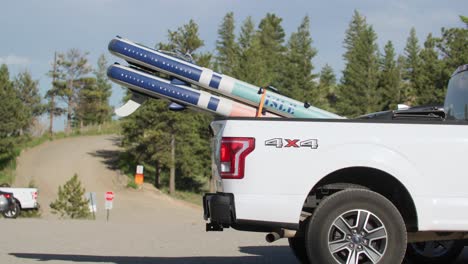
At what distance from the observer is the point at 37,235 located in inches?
567

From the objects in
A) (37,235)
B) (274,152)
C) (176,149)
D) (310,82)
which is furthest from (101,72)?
(274,152)

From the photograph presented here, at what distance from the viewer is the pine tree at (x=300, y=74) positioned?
187ft

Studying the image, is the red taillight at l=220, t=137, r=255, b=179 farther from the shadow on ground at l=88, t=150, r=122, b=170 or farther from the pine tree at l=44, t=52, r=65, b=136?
the pine tree at l=44, t=52, r=65, b=136

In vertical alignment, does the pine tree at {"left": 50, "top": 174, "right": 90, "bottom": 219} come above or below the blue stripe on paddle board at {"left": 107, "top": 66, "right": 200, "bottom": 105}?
below

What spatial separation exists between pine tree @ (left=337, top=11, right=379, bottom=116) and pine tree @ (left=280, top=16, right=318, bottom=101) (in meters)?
4.85

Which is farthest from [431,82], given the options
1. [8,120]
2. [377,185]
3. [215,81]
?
[377,185]

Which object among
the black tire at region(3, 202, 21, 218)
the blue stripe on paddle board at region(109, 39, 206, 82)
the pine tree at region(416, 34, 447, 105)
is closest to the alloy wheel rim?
the blue stripe on paddle board at region(109, 39, 206, 82)

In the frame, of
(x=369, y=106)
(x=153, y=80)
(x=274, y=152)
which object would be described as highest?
(x=369, y=106)

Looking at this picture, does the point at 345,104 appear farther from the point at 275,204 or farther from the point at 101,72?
the point at 275,204

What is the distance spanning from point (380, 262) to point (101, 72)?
8873 centimetres

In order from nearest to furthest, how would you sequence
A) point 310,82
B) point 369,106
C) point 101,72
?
point 310,82 → point 369,106 → point 101,72

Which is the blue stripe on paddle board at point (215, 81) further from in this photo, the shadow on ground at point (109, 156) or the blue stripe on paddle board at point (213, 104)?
the shadow on ground at point (109, 156)

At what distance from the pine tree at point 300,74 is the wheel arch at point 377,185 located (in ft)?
162

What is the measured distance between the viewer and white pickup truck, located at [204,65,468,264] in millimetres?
6102
